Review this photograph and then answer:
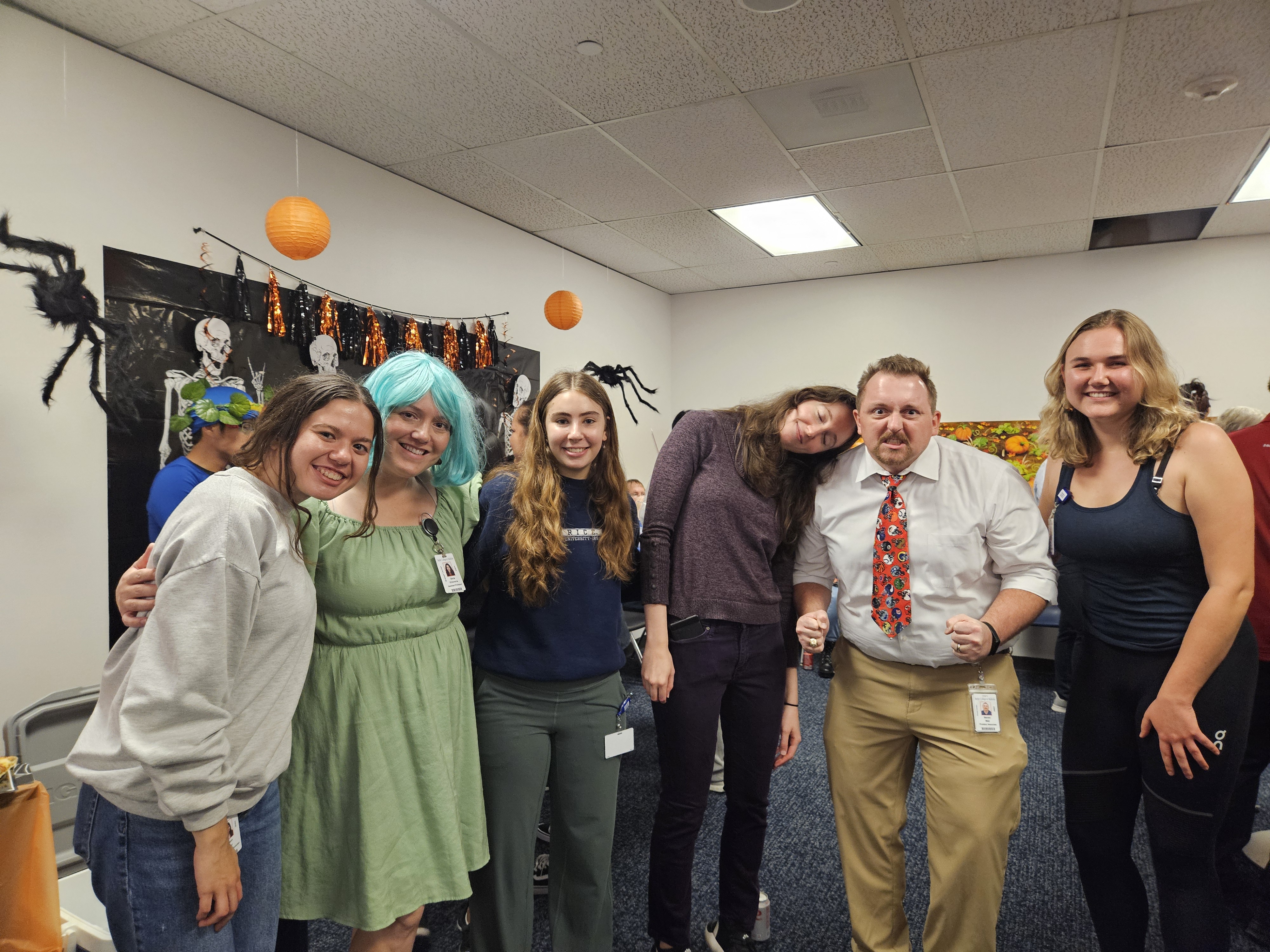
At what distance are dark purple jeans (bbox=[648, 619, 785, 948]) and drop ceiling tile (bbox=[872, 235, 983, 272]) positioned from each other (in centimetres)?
401

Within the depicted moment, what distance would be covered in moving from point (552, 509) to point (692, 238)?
12.0 ft

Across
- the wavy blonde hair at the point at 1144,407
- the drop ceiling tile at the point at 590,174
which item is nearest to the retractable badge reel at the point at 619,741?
the wavy blonde hair at the point at 1144,407

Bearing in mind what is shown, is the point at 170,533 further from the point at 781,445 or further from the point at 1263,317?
the point at 1263,317

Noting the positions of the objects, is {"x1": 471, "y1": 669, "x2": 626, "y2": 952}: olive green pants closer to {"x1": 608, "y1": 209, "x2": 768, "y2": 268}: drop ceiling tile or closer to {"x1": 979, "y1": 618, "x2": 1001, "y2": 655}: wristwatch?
{"x1": 979, "y1": 618, "x2": 1001, "y2": 655}: wristwatch

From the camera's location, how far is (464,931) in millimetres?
2100

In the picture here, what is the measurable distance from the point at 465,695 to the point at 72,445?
1880 millimetres

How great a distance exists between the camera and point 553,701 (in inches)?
65.6

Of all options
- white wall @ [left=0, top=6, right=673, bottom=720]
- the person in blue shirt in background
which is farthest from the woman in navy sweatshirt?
white wall @ [left=0, top=6, right=673, bottom=720]

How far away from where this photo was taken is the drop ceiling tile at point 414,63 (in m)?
2.39

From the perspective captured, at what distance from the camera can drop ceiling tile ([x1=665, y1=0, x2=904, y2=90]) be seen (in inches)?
94.3

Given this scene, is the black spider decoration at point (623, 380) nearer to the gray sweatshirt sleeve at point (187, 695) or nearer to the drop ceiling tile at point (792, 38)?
the drop ceiling tile at point (792, 38)

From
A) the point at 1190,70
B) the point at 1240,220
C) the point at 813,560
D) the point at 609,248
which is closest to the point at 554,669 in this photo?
the point at 813,560

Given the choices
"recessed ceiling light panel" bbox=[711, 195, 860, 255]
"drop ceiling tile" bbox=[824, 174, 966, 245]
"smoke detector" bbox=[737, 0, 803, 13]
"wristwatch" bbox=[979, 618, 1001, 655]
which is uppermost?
"recessed ceiling light panel" bbox=[711, 195, 860, 255]

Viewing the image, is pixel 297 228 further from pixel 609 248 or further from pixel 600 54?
pixel 609 248
